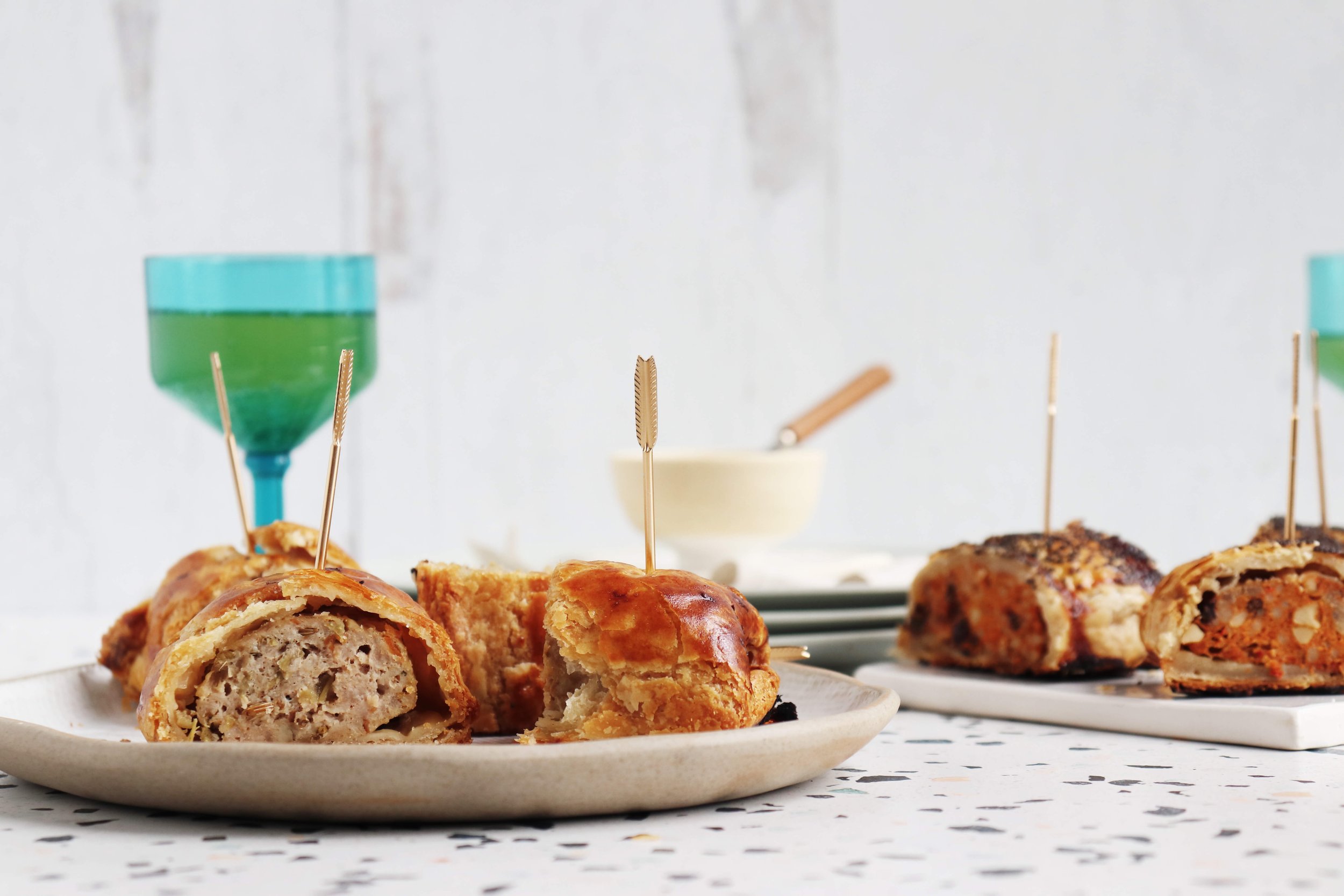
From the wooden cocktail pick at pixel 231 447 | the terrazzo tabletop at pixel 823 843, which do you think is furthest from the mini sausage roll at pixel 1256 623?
the wooden cocktail pick at pixel 231 447

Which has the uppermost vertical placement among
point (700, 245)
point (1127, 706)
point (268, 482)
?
point (700, 245)

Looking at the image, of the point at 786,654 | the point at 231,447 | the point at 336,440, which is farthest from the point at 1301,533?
the point at 231,447

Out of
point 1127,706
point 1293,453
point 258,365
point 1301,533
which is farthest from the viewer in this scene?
point 258,365

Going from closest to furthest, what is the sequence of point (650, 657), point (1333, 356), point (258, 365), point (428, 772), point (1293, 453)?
point (428, 772)
point (650, 657)
point (1293, 453)
point (258, 365)
point (1333, 356)

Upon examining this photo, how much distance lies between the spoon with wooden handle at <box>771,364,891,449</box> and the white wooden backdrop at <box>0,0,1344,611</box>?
2.10 metres

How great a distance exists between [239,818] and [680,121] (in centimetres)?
405

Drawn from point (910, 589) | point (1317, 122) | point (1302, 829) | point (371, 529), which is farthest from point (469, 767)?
point (1317, 122)

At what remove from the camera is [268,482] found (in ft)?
7.28

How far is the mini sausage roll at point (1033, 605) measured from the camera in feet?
6.13

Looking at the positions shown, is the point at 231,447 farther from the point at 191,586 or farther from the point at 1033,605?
the point at 1033,605

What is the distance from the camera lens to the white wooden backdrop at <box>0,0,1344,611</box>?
471cm

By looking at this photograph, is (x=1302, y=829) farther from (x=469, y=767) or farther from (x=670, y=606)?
(x=469, y=767)

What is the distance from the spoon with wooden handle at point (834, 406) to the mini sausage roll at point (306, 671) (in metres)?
1.53

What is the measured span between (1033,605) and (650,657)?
672 mm
